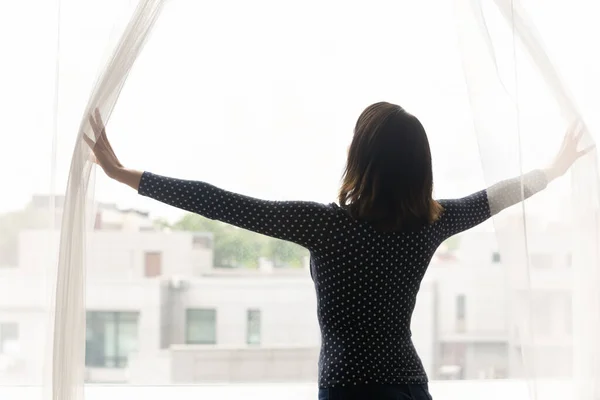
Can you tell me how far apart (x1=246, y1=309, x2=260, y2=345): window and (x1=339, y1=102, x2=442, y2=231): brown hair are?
543 mm

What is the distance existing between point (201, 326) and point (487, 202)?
2.44 feet

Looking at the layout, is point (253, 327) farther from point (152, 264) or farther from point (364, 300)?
point (364, 300)

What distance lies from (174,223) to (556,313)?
865 mm

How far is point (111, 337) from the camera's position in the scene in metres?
1.79

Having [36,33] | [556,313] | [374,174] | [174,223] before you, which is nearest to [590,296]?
[556,313]

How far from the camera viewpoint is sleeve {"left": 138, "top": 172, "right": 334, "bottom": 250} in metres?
1.32

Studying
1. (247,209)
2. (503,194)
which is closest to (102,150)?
(247,209)

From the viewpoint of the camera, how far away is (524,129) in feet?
4.94

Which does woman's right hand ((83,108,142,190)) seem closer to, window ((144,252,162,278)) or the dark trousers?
window ((144,252,162,278))

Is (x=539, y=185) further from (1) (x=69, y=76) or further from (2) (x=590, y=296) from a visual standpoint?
(1) (x=69, y=76)

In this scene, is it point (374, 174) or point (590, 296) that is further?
point (590, 296)

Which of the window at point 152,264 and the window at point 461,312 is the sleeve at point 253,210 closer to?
the window at point 152,264

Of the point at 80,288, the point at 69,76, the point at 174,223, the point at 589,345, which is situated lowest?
the point at 589,345

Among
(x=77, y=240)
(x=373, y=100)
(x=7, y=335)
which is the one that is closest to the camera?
(x=77, y=240)
